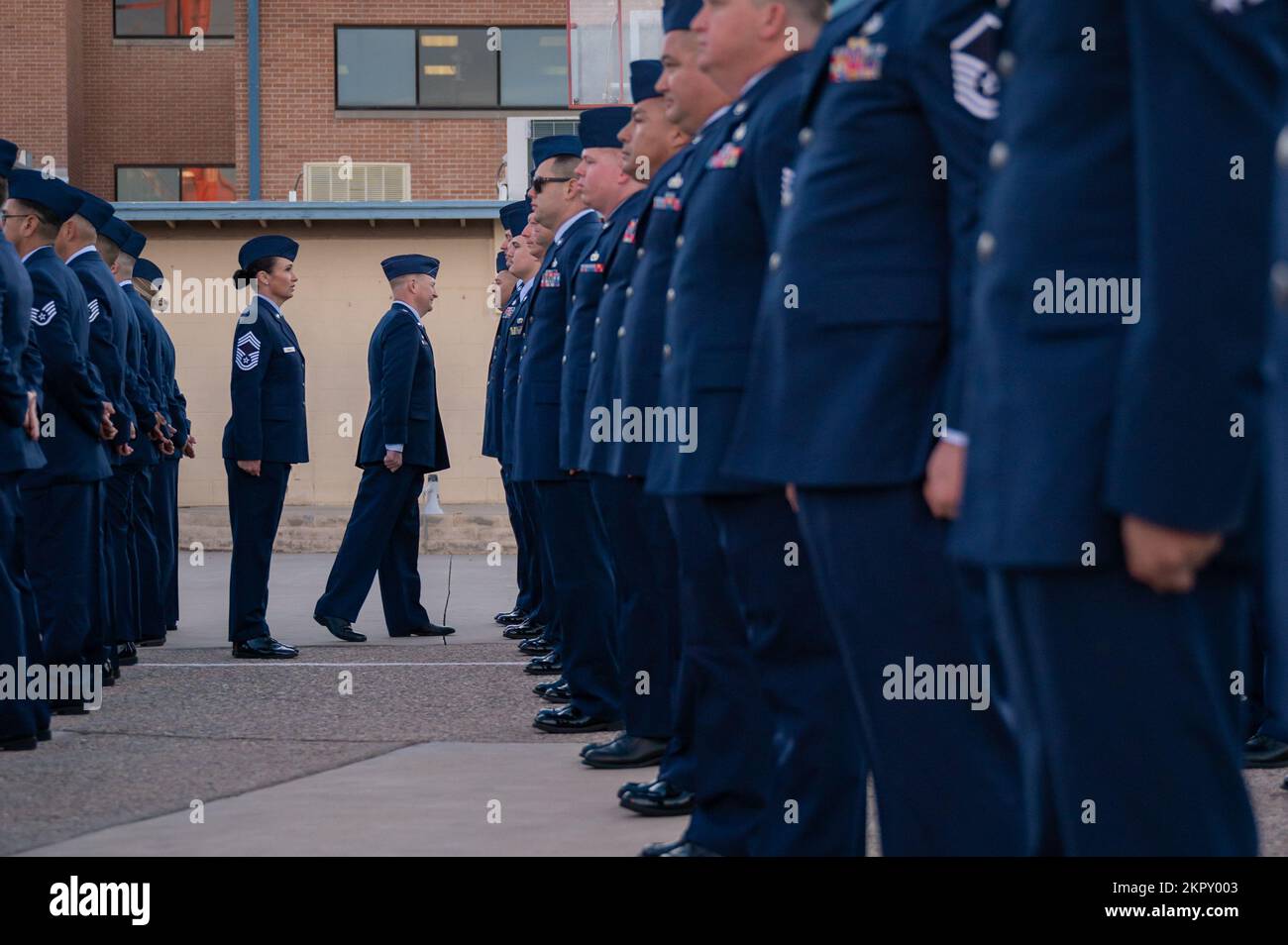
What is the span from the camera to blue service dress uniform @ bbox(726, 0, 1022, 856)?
2.82 metres

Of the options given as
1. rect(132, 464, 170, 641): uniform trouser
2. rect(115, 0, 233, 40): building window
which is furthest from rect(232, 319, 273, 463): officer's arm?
rect(115, 0, 233, 40): building window

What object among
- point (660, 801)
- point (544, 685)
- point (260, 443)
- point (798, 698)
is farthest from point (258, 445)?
point (798, 698)

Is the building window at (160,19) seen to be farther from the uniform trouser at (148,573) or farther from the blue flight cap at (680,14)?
the blue flight cap at (680,14)

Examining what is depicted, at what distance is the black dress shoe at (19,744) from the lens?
623 cm

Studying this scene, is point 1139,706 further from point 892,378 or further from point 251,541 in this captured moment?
point 251,541

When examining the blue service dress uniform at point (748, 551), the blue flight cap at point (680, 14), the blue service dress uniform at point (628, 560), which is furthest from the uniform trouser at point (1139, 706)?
the blue service dress uniform at point (628, 560)

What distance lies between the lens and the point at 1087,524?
6.68ft

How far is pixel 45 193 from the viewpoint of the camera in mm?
7348

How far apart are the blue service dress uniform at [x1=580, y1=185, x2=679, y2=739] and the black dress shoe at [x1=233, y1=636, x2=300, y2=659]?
3848 millimetres

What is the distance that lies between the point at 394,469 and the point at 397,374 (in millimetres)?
563

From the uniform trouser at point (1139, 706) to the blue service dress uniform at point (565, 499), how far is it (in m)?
4.37

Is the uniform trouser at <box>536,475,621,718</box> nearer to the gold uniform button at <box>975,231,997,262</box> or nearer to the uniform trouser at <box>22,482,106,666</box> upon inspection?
the uniform trouser at <box>22,482,106,666</box>

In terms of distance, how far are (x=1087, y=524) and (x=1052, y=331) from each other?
24cm
